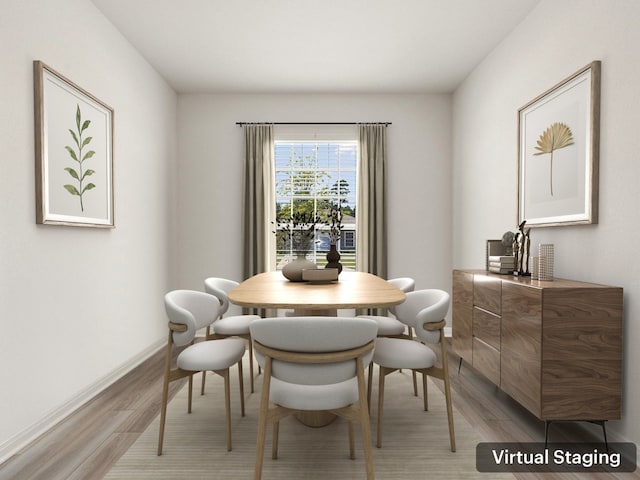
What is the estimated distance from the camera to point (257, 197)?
4879 millimetres

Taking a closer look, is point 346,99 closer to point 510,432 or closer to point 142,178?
point 142,178

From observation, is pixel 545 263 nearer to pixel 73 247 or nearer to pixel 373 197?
pixel 373 197

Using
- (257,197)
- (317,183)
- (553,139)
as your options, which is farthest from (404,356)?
(317,183)

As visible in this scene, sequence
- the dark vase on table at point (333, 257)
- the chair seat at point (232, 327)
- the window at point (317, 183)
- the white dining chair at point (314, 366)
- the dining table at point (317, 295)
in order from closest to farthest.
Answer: the white dining chair at point (314, 366)
the dining table at point (317, 295)
the chair seat at point (232, 327)
the dark vase on table at point (333, 257)
the window at point (317, 183)

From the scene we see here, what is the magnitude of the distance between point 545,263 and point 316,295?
5.13ft

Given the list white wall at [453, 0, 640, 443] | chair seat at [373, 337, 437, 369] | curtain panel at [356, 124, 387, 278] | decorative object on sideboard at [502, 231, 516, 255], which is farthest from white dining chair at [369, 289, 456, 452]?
curtain panel at [356, 124, 387, 278]

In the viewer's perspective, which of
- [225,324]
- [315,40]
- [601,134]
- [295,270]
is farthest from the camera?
[315,40]

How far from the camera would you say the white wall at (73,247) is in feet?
7.38

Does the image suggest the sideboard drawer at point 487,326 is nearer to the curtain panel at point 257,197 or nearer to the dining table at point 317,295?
the dining table at point 317,295

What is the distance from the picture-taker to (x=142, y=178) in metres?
4.06

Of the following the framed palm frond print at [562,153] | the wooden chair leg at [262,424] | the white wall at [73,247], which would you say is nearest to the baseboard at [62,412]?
the white wall at [73,247]

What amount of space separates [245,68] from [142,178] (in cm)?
163

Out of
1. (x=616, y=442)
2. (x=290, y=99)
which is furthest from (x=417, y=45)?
Result: (x=616, y=442)

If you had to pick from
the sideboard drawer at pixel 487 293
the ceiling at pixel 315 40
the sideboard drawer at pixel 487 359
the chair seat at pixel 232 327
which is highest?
the ceiling at pixel 315 40
